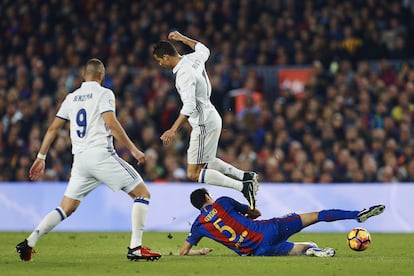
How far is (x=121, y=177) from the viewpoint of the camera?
36.0ft

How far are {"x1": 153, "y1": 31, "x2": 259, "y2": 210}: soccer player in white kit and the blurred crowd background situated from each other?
19.5 ft

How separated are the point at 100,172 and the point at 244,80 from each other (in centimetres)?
1087

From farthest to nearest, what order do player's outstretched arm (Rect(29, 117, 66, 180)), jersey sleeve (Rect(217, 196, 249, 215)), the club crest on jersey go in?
jersey sleeve (Rect(217, 196, 249, 215)), player's outstretched arm (Rect(29, 117, 66, 180)), the club crest on jersey

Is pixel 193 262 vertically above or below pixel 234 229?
below

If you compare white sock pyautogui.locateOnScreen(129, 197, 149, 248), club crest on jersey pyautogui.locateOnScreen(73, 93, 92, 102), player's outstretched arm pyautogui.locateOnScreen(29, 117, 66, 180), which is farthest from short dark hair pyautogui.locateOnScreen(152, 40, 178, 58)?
white sock pyautogui.locateOnScreen(129, 197, 149, 248)

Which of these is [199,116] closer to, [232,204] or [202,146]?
[202,146]

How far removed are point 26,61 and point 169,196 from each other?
21.3 feet

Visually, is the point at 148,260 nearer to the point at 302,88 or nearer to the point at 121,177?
the point at 121,177

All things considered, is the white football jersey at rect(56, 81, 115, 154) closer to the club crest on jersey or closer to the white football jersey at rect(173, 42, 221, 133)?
the club crest on jersey

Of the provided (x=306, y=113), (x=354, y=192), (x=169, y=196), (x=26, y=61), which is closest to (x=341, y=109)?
(x=306, y=113)

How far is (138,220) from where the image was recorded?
1102cm

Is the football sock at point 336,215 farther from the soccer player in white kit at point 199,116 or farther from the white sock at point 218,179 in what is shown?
the white sock at point 218,179

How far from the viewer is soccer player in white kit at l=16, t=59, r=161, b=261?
10977mm

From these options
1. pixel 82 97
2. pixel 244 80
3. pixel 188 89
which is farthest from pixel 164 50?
pixel 244 80
